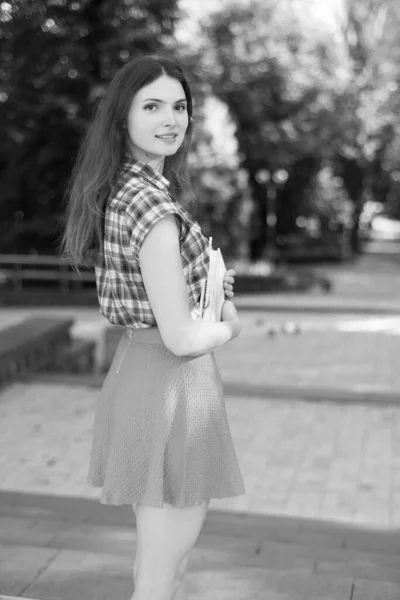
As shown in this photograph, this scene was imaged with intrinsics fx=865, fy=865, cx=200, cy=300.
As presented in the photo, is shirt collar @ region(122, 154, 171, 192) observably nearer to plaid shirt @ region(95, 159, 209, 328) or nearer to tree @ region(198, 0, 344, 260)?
plaid shirt @ region(95, 159, 209, 328)

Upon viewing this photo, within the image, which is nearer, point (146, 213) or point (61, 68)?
point (146, 213)

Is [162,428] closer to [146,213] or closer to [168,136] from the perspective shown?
[146,213]

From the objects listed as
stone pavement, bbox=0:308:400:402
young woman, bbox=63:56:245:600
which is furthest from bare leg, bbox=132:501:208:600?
stone pavement, bbox=0:308:400:402

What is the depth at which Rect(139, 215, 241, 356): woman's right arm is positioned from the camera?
1.85 metres

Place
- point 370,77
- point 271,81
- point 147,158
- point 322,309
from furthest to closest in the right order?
point 370,77
point 271,81
point 322,309
point 147,158

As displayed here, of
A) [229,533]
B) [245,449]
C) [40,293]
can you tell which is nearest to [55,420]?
[245,449]

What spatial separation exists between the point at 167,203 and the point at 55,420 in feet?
14.5

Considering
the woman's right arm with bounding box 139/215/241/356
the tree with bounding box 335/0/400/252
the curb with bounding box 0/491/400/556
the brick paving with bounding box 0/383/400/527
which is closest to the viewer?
the woman's right arm with bounding box 139/215/241/356

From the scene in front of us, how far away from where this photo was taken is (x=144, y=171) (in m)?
2.03

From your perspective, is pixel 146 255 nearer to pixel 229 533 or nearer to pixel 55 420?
pixel 229 533

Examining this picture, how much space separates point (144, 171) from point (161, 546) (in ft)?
2.87

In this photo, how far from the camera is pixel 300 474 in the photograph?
482cm

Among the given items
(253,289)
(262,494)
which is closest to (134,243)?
(262,494)

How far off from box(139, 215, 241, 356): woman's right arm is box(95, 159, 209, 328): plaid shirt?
3cm
